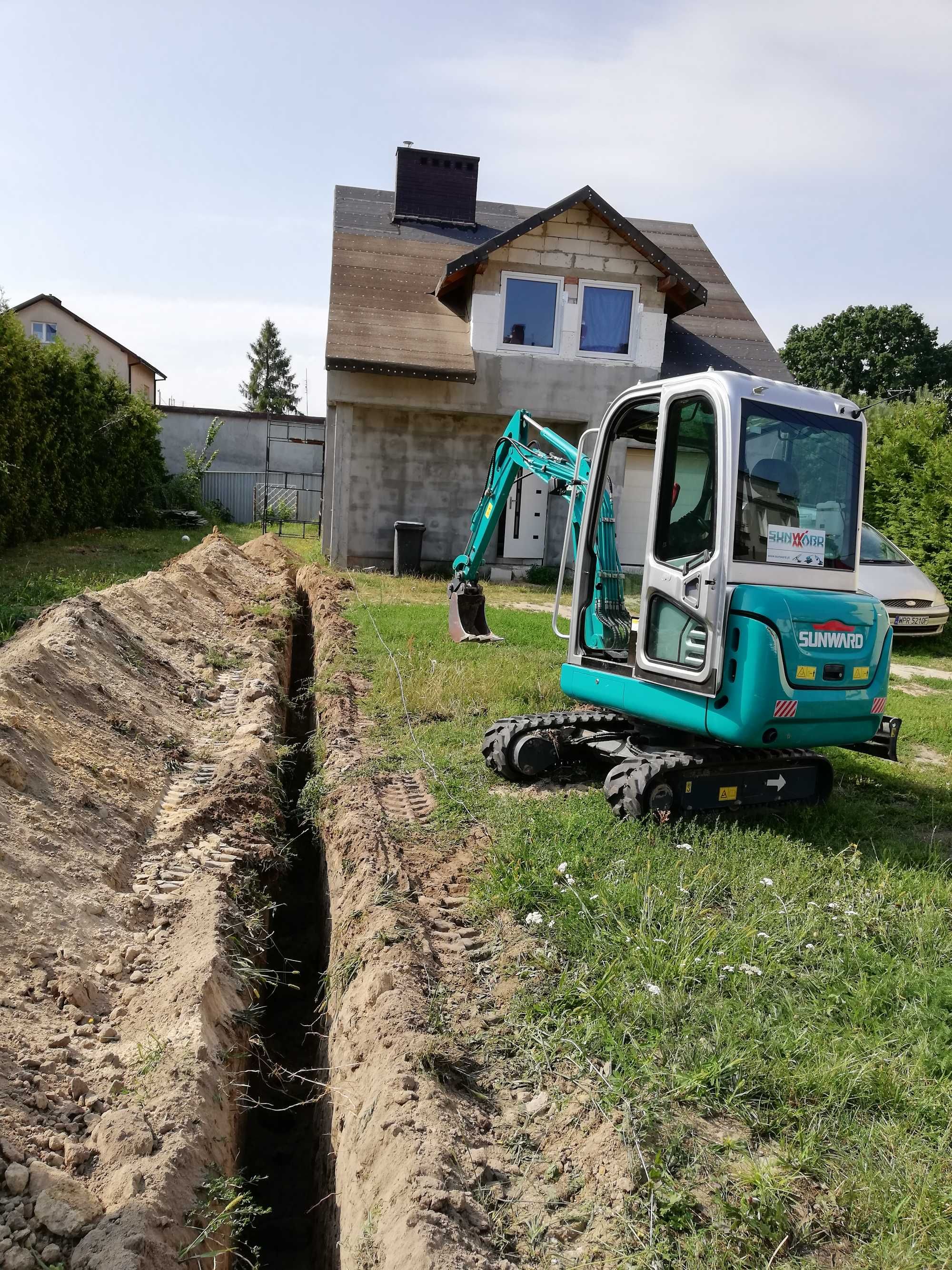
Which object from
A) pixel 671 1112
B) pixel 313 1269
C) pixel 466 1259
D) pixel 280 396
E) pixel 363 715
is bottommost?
pixel 313 1269

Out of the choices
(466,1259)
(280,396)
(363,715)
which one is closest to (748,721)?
(466,1259)

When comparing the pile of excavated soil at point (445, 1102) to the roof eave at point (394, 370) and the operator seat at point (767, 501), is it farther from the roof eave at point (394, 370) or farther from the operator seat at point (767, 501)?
the roof eave at point (394, 370)

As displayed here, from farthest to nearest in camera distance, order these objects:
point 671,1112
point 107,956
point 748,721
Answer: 1. point 748,721
2. point 107,956
3. point 671,1112

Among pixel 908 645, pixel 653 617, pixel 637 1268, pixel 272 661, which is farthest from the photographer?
pixel 908 645

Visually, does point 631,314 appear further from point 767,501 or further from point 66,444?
point 767,501

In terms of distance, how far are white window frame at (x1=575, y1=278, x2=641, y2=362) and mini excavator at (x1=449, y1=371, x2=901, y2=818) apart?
11.3 m

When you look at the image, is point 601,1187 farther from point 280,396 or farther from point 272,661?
point 280,396

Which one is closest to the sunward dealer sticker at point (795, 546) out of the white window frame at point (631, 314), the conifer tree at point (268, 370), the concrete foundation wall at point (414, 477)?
the concrete foundation wall at point (414, 477)

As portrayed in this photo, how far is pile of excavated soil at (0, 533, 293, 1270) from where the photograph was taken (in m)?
3.11

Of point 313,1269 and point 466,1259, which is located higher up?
point 466,1259

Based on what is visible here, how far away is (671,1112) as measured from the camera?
11.0 feet

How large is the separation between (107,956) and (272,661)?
6021mm

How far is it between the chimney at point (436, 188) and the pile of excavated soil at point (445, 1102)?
58.5 ft

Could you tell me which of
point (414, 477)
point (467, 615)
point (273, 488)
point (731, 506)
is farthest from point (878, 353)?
point (731, 506)
